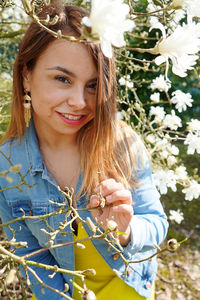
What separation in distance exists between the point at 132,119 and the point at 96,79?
80.2 inches

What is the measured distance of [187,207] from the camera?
3.99 metres

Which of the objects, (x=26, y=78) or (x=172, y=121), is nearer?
(x=26, y=78)

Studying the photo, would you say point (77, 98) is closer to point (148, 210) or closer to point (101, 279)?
point (148, 210)

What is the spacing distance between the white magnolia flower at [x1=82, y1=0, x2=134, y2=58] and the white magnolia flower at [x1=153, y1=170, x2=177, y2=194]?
1353 mm

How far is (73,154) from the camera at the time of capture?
69.0 inches

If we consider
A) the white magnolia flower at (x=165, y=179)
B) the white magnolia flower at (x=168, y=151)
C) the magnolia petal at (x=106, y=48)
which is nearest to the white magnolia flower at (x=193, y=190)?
the white magnolia flower at (x=165, y=179)

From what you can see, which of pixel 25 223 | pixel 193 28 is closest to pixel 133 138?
pixel 25 223

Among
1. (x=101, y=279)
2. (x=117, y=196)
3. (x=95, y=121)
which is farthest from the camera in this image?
(x=101, y=279)

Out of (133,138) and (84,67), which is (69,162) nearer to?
(133,138)

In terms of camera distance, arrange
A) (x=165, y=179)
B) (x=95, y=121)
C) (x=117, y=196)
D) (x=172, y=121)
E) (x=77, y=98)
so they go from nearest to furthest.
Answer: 1. (x=117, y=196)
2. (x=77, y=98)
3. (x=95, y=121)
4. (x=165, y=179)
5. (x=172, y=121)

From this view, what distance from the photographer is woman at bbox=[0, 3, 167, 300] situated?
4.55ft

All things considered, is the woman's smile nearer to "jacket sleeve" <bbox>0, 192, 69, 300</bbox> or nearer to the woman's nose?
the woman's nose

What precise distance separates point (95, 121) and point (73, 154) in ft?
0.94

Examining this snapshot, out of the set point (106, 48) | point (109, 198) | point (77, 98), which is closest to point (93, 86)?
point (77, 98)
